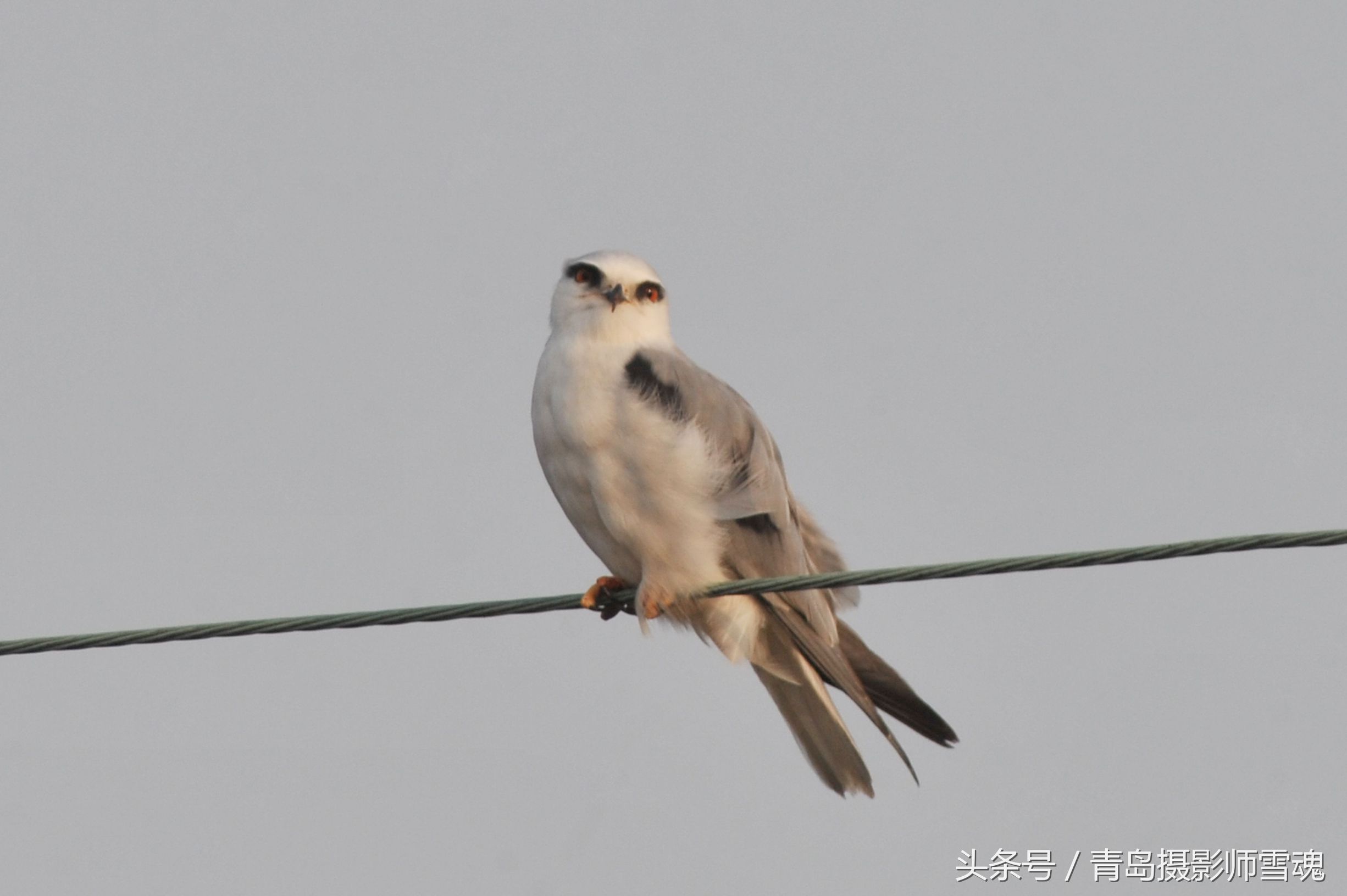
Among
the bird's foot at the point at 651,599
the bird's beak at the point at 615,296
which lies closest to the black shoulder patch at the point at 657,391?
the bird's beak at the point at 615,296

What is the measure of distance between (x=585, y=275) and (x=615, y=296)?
0.27 meters

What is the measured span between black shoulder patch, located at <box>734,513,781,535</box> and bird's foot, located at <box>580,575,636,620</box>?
409 mm

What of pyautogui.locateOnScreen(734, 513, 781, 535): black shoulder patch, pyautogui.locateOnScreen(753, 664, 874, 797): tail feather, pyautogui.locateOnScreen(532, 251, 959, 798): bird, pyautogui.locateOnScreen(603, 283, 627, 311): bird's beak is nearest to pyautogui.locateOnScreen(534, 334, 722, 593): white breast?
pyautogui.locateOnScreen(532, 251, 959, 798): bird

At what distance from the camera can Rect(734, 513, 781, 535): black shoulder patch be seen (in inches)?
215

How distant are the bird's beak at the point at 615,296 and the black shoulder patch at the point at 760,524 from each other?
85 cm

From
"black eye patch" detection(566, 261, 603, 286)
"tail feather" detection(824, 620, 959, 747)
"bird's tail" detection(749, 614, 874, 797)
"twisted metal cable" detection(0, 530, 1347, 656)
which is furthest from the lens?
"black eye patch" detection(566, 261, 603, 286)

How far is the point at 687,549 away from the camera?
535cm

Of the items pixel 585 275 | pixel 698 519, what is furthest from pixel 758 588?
pixel 585 275

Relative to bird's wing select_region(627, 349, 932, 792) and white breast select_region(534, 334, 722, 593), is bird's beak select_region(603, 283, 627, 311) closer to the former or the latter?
bird's wing select_region(627, 349, 932, 792)

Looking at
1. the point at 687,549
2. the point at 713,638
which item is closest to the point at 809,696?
the point at 713,638

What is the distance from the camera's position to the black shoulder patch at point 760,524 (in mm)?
5457

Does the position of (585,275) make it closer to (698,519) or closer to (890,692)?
(698,519)

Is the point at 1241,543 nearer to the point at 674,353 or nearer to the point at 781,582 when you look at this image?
the point at 781,582

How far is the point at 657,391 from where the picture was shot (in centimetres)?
539
